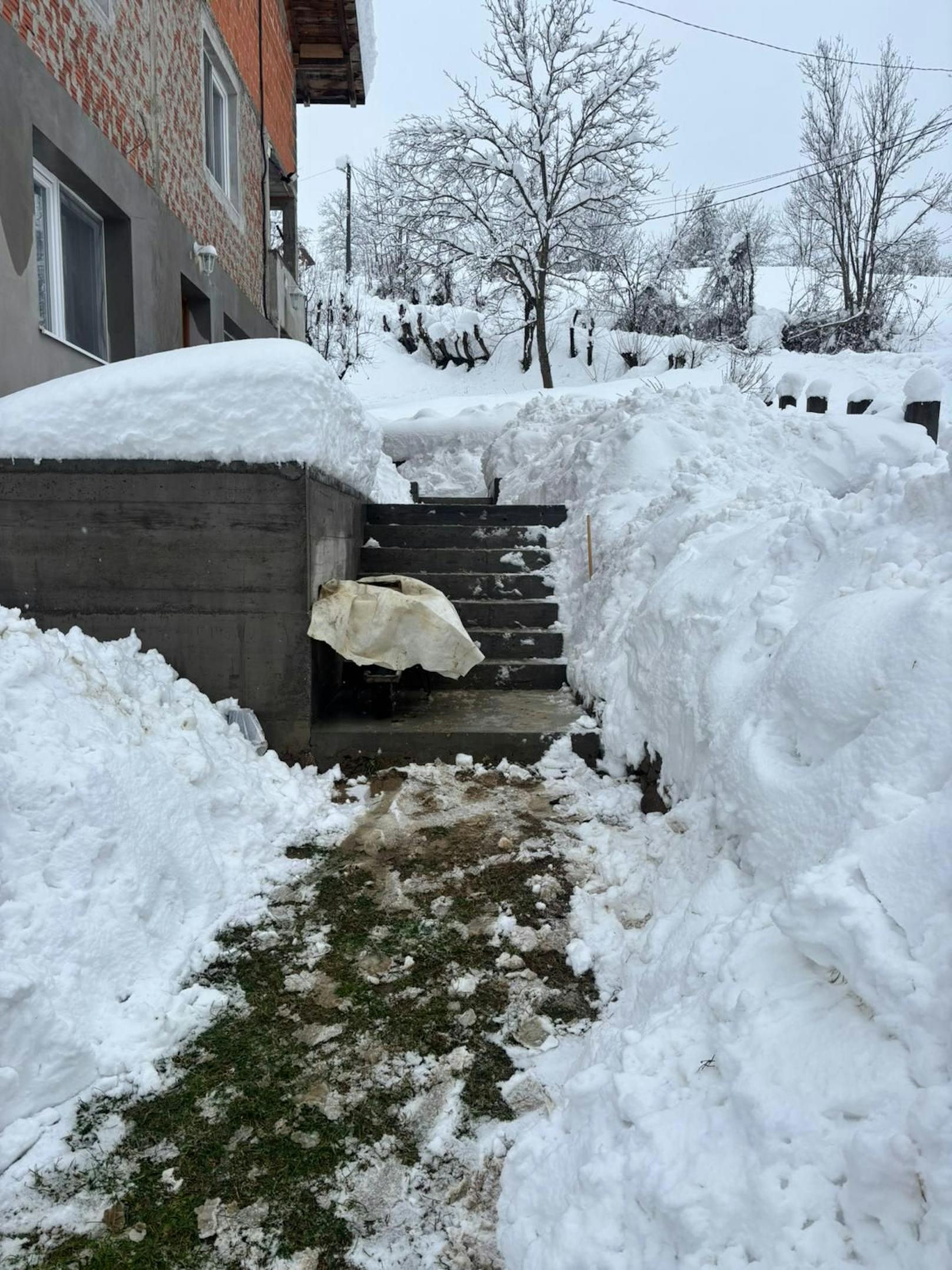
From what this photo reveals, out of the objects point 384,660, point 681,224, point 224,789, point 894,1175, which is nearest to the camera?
point 894,1175

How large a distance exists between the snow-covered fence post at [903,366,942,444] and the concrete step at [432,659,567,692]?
Answer: 5.04m

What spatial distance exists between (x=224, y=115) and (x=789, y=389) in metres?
8.47

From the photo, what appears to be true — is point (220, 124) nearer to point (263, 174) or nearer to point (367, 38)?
point (263, 174)

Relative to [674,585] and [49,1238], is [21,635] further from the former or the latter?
[674,585]

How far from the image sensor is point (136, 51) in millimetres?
6703

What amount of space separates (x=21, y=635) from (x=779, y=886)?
309 cm

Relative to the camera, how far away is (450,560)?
6820 millimetres

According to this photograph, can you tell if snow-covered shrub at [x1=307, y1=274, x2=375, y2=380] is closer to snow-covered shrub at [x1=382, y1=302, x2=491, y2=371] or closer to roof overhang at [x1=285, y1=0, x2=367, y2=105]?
snow-covered shrub at [x1=382, y1=302, x2=491, y2=371]

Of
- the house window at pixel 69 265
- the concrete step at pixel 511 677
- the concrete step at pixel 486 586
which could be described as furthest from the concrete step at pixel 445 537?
the house window at pixel 69 265

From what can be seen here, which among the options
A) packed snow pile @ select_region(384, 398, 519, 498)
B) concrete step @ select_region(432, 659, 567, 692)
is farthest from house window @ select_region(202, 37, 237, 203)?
concrete step @ select_region(432, 659, 567, 692)

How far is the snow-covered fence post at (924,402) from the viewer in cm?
797

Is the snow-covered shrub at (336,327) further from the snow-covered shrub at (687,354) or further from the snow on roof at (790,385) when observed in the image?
the snow on roof at (790,385)

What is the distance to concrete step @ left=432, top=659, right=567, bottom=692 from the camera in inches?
230

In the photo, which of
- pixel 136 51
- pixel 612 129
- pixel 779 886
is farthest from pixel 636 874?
pixel 612 129
